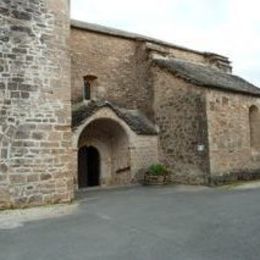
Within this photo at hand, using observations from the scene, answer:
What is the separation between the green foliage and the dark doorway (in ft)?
7.56

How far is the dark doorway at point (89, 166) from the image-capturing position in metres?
16.6

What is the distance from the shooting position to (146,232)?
7.27 m

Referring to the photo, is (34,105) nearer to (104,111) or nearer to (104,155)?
(104,111)

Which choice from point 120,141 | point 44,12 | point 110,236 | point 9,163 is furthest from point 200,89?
point 110,236

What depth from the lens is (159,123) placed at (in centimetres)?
1705

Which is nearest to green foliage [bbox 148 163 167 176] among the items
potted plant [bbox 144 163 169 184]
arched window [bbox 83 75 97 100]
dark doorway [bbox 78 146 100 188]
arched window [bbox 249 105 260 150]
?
potted plant [bbox 144 163 169 184]

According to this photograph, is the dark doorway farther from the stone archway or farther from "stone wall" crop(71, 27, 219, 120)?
"stone wall" crop(71, 27, 219, 120)

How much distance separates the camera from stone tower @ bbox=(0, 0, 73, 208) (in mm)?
10133

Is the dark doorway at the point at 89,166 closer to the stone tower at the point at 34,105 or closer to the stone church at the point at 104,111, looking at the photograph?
the stone church at the point at 104,111

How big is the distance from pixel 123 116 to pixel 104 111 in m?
1.04

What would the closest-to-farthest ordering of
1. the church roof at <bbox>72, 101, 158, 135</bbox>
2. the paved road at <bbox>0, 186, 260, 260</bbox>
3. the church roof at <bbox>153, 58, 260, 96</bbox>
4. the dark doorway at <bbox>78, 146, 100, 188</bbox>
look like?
the paved road at <bbox>0, 186, 260, 260</bbox>
the church roof at <bbox>72, 101, 158, 135</bbox>
the church roof at <bbox>153, 58, 260, 96</bbox>
the dark doorway at <bbox>78, 146, 100, 188</bbox>

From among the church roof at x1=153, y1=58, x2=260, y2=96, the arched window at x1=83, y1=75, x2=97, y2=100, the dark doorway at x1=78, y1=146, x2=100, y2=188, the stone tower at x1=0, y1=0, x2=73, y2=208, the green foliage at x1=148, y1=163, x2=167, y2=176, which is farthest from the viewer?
the dark doorway at x1=78, y1=146, x2=100, y2=188

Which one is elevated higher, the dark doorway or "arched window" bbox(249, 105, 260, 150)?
"arched window" bbox(249, 105, 260, 150)

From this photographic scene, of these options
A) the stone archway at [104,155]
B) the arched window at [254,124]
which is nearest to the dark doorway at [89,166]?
the stone archway at [104,155]
